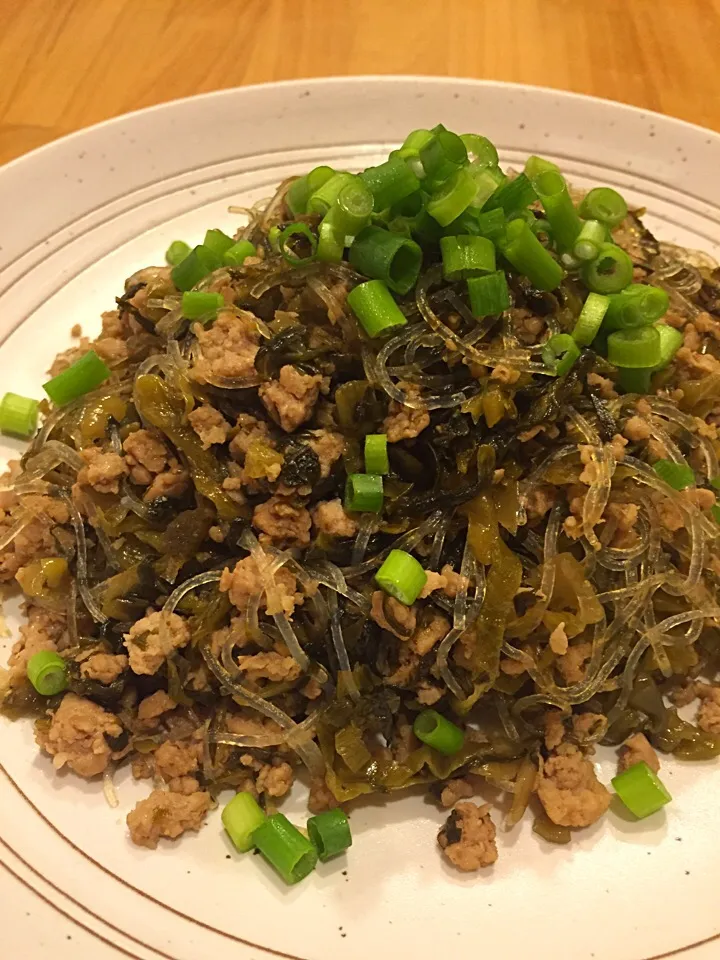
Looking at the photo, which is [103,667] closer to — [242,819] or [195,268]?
[242,819]

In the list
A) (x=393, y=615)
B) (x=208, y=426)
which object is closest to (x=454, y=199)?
(x=208, y=426)

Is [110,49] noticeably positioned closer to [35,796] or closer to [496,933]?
[35,796]

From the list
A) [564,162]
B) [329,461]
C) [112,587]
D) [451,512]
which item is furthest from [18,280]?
[564,162]

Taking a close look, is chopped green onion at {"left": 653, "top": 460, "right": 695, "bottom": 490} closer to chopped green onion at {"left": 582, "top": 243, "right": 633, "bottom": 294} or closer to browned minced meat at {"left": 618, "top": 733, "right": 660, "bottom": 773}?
chopped green onion at {"left": 582, "top": 243, "right": 633, "bottom": 294}

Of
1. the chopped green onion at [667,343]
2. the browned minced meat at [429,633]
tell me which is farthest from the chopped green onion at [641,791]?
the chopped green onion at [667,343]

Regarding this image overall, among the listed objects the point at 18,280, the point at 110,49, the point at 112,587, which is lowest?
the point at 112,587

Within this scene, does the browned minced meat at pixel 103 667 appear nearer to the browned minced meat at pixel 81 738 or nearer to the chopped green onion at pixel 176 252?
the browned minced meat at pixel 81 738

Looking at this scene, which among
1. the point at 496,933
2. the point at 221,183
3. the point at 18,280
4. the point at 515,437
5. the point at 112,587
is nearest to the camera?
the point at 496,933
